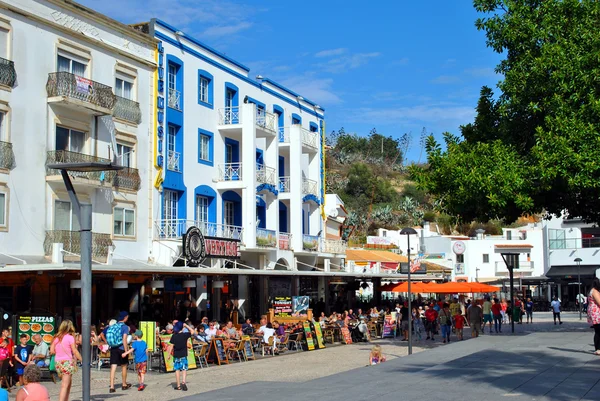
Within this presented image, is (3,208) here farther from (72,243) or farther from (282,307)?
(282,307)

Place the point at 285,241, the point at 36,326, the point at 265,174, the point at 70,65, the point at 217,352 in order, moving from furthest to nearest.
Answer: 1. the point at 285,241
2. the point at 265,174
3. the point at 70,65
4. the point at 217,352
5. the point at 36,326

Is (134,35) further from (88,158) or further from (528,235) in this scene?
(528,235)

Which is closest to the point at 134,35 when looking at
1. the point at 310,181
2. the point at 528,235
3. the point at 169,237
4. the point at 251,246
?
the point at 169,237

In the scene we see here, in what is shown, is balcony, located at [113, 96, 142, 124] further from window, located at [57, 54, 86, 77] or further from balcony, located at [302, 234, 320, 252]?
balcony, located at [302, 234, 320, 252]

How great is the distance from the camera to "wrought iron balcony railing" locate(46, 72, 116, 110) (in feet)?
85.7

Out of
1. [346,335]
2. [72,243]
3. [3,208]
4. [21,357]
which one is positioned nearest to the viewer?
[21,357]

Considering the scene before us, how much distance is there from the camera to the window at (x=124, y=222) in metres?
29.3

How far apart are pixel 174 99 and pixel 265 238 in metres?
8.12

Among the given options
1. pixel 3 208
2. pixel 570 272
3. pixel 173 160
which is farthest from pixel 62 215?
pixel 570 272

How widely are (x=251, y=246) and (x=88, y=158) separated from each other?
1059cm

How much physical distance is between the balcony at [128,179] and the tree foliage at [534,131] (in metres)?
11.4

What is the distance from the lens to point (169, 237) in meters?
31.4

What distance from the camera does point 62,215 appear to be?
87.7 feet

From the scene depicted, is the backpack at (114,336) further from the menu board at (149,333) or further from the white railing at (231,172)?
the white railing at (231,172)
